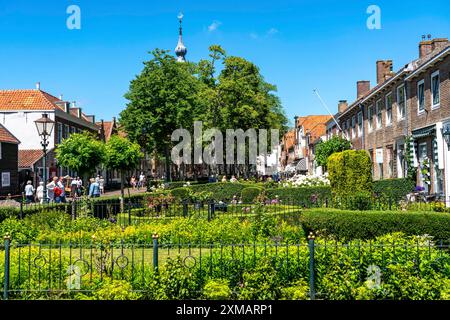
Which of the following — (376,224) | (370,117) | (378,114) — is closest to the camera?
(376,224)

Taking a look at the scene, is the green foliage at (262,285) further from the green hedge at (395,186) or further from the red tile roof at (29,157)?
the red tile roof at (29,157)

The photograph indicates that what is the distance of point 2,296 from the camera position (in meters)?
8.34

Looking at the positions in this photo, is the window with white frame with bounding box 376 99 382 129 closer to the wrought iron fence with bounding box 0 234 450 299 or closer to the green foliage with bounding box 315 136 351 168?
the green foliage with bounding box 315 136 351 168

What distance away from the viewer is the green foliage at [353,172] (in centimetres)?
1633

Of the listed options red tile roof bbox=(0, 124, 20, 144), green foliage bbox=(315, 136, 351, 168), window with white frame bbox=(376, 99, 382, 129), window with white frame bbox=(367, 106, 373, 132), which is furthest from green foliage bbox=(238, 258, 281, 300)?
red tile roof bbox=(0, 124, 20, 144)

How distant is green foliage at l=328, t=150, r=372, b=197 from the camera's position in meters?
16.3

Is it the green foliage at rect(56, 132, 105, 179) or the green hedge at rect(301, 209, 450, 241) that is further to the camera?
the green foliage at rect(56, 132, 105, 179)

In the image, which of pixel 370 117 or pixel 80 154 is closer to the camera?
pixel 80 154

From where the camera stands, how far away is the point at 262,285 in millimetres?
7508

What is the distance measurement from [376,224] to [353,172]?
5366 mm

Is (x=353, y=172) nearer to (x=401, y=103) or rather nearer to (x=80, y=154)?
(x=401, y=103)

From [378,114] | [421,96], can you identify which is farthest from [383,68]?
[421,96]

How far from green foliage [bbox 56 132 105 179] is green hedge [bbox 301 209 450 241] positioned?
14726 mm

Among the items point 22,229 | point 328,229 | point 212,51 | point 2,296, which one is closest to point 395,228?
point 328,229
